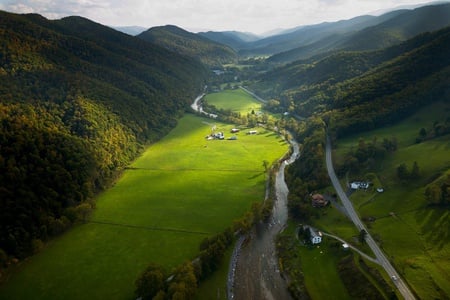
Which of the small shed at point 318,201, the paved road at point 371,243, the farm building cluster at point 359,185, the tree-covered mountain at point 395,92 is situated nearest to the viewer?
the paved road at point 371,243

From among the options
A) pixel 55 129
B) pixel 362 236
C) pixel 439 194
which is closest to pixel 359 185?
pixel 439 194

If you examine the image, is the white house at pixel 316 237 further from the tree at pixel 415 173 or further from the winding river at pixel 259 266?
the tree at pixel 415 173

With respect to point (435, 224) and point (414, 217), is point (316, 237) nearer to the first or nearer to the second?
point (414, 217)

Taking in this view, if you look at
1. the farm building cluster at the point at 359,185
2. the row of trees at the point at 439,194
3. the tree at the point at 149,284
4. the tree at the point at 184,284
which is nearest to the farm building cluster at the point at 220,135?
the farm building cluster at the point at 359,185

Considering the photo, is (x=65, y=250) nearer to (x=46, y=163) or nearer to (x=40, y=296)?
(x=40, y=296)

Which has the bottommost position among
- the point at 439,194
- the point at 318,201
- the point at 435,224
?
the point at 318,201

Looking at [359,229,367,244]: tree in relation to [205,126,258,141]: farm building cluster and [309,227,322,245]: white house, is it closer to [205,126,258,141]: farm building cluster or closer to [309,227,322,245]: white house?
[309,227,322,245]: white house
